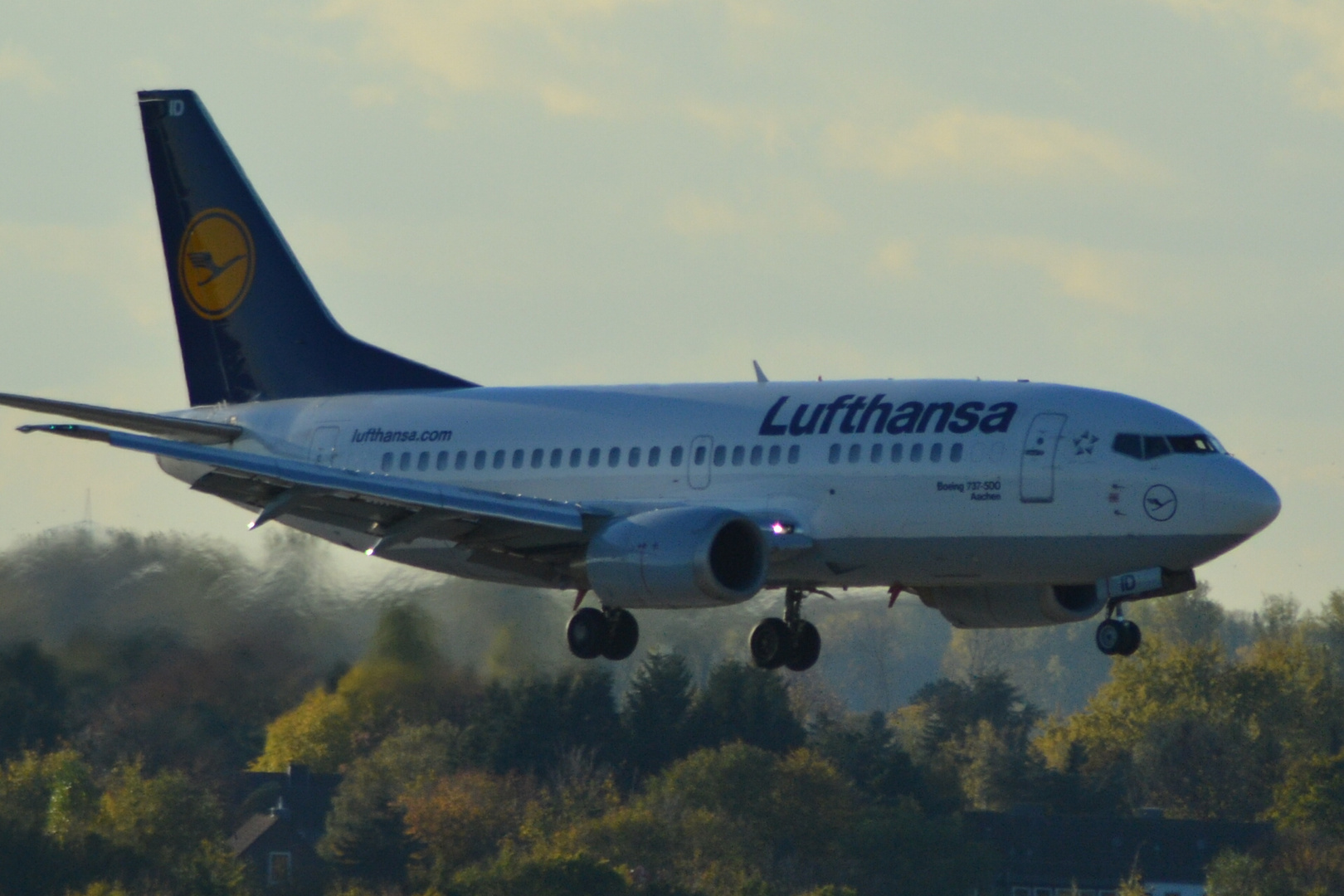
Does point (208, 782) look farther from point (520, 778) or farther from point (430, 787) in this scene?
point (520, 778)

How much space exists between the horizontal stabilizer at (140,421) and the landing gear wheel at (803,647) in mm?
12116

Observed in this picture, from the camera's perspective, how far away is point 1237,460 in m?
40.1

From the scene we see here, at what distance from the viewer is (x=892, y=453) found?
A: 4116 cm

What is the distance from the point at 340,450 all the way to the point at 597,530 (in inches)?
337

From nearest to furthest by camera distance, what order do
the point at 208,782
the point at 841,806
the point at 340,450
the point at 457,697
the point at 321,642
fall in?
the point at 340,450 < the point at 321,642 < the point at 457,697 < the point at 208,782 < the point at 841,806

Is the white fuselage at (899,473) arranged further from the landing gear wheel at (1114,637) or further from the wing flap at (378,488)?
the wing flap at (378,488)

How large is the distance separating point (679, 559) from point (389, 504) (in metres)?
5.01

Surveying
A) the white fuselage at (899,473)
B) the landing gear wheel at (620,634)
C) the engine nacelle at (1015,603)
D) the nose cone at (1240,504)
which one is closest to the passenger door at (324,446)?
the white fuselage at (899,473)

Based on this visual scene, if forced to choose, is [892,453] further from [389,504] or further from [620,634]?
[389,504]

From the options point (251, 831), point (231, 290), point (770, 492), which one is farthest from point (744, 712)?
point (770, 492)

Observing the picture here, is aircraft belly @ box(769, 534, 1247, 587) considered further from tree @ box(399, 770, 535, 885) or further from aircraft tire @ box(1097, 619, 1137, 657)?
tree @ box(399, 770, 535, 885)

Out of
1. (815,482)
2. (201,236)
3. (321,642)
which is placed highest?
(201,236)

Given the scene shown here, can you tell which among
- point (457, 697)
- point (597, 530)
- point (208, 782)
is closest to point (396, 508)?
point (597, 530)

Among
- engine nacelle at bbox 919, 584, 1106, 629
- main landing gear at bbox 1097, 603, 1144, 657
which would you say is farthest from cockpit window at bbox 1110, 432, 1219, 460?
engine nacelle at bbox 919, 584, 1106, 629
